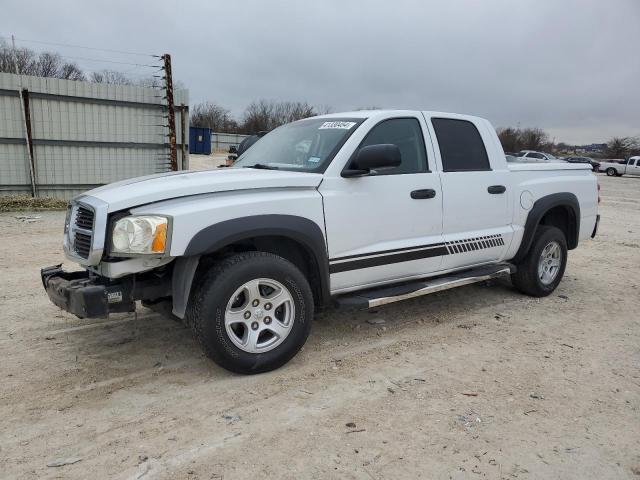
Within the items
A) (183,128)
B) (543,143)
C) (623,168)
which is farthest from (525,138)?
(183,128)

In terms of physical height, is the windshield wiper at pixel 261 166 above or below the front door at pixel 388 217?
above

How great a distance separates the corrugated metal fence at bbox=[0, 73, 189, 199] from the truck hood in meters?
10.7

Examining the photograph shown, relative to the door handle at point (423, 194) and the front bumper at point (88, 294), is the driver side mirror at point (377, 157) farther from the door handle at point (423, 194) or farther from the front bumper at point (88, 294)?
the front bumper at point (88, 294)

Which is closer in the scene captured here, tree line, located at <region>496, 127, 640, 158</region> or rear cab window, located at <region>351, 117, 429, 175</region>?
rear cab window, located at <region>351, 117, 429, 175</region>

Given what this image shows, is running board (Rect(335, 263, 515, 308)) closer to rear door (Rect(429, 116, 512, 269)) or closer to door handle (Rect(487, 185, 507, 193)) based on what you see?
rear door (Rect(429, 116, 512, 269))

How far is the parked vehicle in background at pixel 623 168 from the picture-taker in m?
42.6

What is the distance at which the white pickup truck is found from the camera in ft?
11.0

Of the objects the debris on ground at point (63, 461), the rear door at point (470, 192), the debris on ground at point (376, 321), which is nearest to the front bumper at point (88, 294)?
the debris on ground at point (63, 461)

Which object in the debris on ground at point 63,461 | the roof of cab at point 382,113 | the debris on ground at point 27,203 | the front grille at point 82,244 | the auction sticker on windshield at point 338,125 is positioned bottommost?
the debris on ground at point 63,461

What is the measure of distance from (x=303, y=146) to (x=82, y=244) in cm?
193

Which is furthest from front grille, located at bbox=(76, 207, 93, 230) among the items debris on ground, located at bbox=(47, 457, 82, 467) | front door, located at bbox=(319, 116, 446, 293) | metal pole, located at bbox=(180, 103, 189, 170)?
metal pole, located at bbox=(180, 103, 189, 170)

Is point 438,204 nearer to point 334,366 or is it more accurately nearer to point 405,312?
point 405,312

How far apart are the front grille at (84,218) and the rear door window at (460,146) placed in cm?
296

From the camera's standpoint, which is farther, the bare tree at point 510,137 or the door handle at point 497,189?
the bare tree at point 510,137
